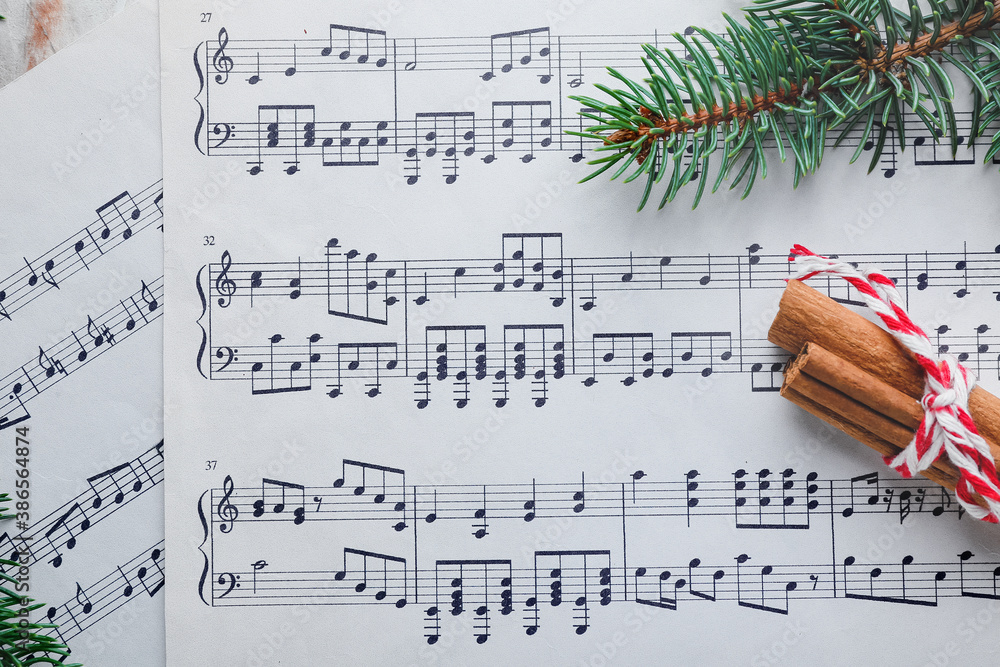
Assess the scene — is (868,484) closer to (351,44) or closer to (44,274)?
(351,44)

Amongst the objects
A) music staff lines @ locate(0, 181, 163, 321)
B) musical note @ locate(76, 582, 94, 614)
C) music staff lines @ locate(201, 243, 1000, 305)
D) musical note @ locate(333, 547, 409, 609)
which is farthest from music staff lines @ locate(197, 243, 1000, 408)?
musical note @ locate(76, 582, 94, 614)

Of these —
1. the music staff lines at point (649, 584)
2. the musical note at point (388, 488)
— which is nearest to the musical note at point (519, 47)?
the musical note at point (388, 488)

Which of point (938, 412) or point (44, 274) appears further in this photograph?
point (44, 274)

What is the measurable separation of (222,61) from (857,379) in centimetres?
92

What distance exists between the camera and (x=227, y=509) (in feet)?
2.72

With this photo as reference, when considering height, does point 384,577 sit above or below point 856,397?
below

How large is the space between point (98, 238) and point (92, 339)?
139mm

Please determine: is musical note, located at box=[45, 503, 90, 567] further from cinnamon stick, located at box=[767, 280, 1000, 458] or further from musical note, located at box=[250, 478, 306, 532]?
cinnamon stick, located at box=[767, 280, 1000, 458]

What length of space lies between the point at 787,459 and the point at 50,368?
101 centimetres

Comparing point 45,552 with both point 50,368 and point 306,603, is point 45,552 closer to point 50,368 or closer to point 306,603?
point 50,368

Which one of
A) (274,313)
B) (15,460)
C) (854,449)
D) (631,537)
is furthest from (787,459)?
(15,460)

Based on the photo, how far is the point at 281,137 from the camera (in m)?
0.84

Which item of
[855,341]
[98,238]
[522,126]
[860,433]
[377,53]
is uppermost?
[377,53]

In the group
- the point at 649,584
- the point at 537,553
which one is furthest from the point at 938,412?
the point at 537,553
